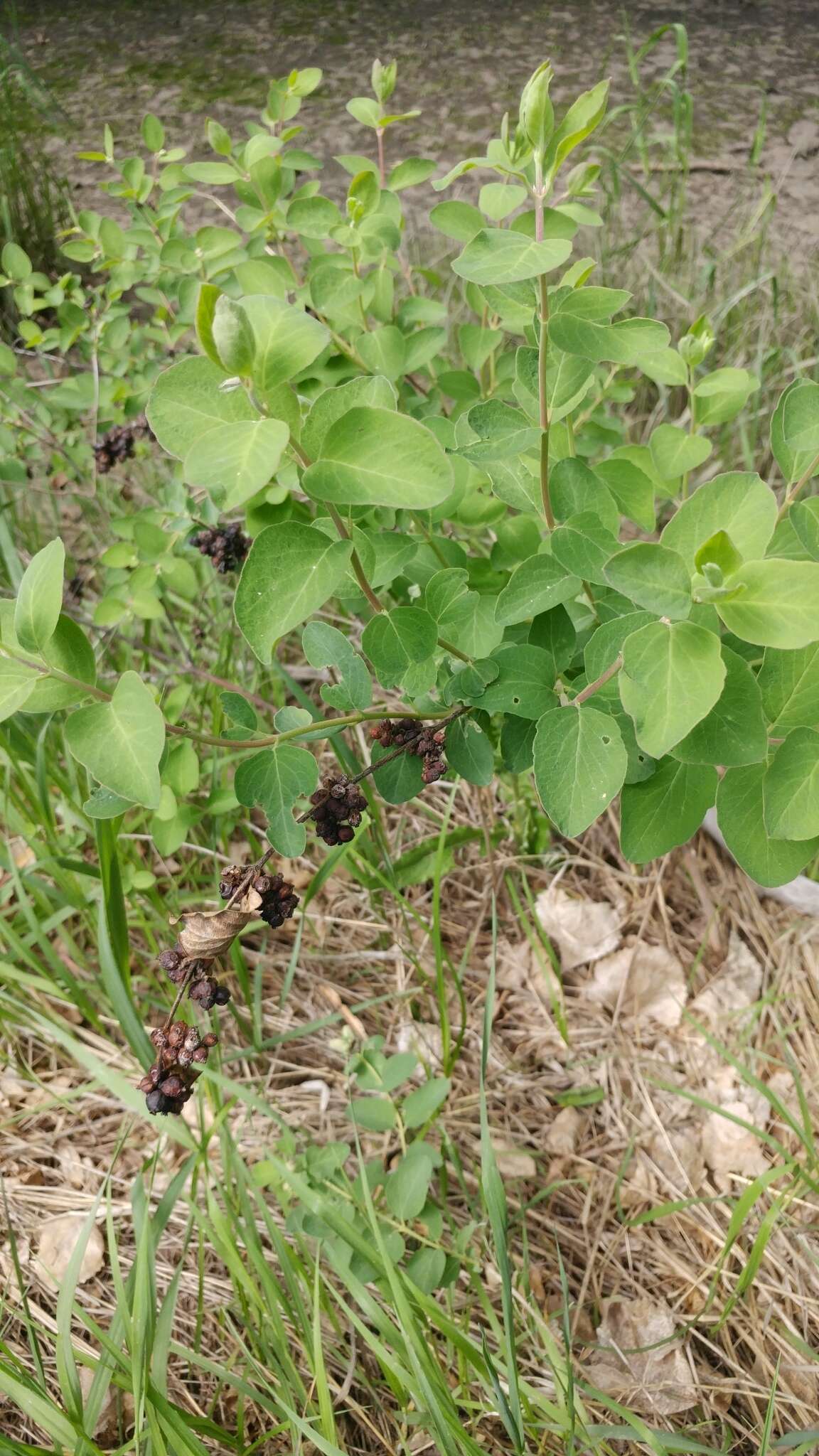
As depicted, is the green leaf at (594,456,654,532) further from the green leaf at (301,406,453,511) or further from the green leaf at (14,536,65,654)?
the green leaf at (14,536,65,654)

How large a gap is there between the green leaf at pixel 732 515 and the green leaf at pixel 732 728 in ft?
0.27

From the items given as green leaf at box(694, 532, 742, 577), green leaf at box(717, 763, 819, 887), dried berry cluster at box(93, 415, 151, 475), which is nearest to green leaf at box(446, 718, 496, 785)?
green leaf at box(717, 763, 819, 887)

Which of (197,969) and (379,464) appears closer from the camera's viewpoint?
(379,464)

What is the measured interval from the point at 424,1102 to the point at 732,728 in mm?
629

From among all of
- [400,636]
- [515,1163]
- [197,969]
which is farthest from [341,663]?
[515,1163]

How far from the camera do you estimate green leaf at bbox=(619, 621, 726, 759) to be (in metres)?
0.61

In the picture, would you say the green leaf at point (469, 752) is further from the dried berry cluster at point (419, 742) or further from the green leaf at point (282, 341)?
the green leaf at point (282, 341)

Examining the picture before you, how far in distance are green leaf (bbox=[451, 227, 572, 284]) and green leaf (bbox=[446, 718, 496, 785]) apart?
0.39 meters

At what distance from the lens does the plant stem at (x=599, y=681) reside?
2.44 ft

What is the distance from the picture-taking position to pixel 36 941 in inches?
56.9

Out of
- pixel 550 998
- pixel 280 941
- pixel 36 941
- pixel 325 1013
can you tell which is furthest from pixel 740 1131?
pixel 36 941

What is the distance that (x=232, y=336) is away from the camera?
566 mm

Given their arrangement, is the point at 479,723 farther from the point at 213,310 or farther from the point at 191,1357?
the point at 191,1357

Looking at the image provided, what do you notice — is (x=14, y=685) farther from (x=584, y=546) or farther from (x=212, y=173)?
(x=212, y=173)
